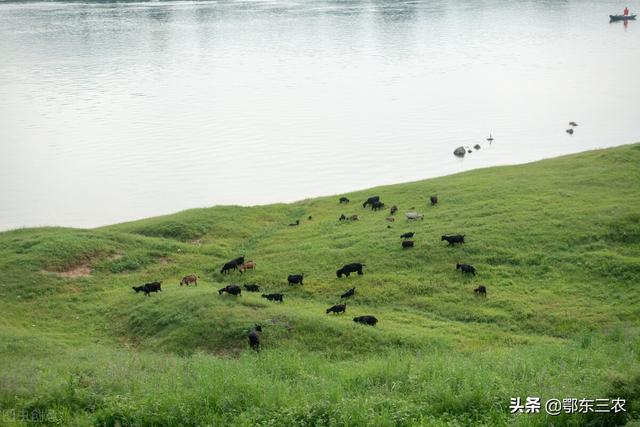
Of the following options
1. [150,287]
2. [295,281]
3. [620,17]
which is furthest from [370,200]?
[620,17]

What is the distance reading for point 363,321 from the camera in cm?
2705

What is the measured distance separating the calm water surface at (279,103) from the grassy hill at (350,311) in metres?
22.4

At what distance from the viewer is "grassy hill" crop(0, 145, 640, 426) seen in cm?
1708

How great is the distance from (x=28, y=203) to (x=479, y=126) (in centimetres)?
5312

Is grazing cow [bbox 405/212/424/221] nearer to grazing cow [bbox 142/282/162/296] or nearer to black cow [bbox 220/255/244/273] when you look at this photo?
black cow [bbox 220/255/244/273]

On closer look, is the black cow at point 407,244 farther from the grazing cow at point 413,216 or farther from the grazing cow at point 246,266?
the grazing cow at point 246,266

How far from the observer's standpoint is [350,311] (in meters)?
29.4

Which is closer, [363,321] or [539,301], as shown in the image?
[363,321]

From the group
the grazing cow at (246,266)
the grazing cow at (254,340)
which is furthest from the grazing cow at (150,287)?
the grazing cow at (254,340)

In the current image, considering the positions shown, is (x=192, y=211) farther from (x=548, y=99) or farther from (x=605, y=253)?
(x=548, y=99)

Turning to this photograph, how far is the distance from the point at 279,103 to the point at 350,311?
78679mm

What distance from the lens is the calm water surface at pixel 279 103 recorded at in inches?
2778

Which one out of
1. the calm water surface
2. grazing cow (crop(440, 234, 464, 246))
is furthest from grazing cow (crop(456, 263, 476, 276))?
the calm water surface

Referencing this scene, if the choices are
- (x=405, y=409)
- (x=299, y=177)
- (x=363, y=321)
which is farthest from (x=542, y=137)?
(x=405, y=409)
